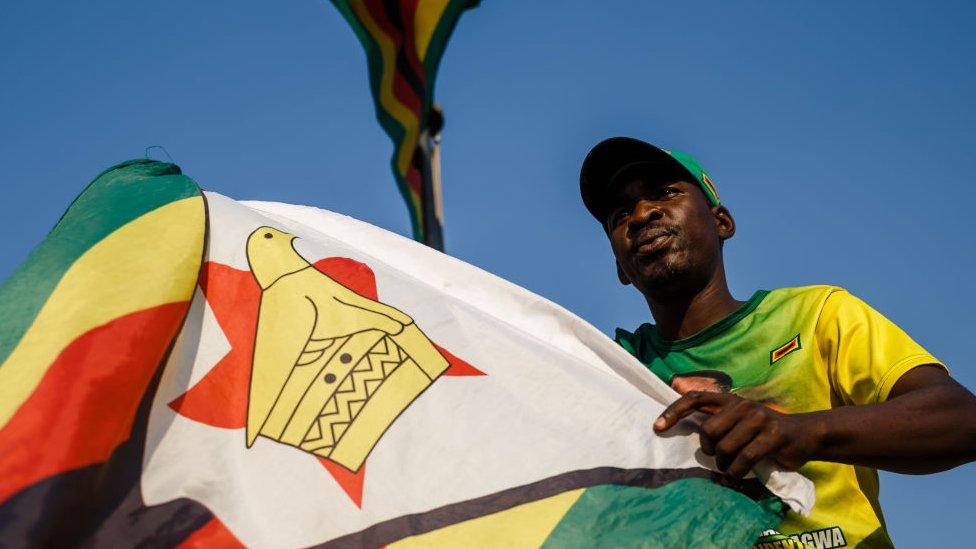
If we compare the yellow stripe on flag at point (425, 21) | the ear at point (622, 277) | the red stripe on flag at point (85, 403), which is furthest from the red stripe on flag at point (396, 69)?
the red stripe on flag at point (85, 403)

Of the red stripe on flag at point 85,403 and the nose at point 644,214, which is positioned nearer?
the red stripe on flag at point 85,403

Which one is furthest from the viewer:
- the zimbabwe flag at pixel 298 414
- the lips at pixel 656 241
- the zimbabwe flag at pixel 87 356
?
the lips at pixel 656 241

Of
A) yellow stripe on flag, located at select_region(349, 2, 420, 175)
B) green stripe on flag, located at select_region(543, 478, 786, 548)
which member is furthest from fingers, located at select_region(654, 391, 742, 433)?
yellow stripe on flag, located at select_region(349, 2, 420, 175)

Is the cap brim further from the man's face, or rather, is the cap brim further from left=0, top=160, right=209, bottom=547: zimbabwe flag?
left=0, top=160, right=209, bottom=547: zimbabwe flag

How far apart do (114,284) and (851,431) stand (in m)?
1.68

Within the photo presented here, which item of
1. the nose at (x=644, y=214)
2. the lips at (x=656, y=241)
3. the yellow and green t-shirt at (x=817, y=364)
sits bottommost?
the yellow and green t-shirt at (x=817, y=364)

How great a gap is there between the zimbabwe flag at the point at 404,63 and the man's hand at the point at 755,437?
4.17 metres

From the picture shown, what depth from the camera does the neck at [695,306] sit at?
3305 mm

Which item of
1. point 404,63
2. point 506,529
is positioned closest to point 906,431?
point 506,529

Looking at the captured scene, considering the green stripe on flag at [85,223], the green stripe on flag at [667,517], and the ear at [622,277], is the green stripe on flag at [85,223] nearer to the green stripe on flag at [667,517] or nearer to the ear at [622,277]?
the green stripe on flag at [667,517]

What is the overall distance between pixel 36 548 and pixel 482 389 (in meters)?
1.02

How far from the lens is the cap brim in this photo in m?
3.36

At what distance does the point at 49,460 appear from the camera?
190 cm

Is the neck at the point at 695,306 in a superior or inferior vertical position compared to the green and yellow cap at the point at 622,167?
inferior
